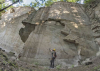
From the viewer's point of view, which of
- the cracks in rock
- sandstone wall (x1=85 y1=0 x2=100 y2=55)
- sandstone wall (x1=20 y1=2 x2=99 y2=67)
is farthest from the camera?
the cracks in rock

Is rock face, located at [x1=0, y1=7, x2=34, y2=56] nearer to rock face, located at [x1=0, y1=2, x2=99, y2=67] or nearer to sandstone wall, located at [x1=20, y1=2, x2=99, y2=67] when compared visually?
rock face, located at [x1=0, y1=2, x2=99, y2=67]

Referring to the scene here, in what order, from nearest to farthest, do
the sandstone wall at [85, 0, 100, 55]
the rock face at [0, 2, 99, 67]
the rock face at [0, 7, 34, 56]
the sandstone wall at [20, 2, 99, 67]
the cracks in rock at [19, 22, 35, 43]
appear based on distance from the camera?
the sandstone wall at [20, 2, 99, 67]
the rock face at [0, 2, 99, 67]
the sandstone wall at [85, 0, 100, 55]
the rock face at [0, 7, 34, 56]
the cracks in rock at [19, 22, 35, 43]

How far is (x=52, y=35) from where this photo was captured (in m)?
13.4

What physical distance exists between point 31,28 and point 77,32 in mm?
5959

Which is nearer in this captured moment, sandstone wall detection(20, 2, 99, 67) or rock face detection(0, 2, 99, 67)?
sandstone wall detection(20, 2, 99, 67)

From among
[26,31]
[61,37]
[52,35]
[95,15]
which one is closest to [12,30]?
[26,31]

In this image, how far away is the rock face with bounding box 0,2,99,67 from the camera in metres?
12.0

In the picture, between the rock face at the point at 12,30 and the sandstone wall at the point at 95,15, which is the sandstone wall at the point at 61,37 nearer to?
the sandstone wall at the point at 95,15

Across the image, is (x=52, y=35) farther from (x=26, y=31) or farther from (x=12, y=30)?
(x=12, y=30)

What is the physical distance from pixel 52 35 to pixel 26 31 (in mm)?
3873

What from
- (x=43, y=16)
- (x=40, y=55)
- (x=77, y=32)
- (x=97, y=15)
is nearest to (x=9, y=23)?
(x=43, y=16)

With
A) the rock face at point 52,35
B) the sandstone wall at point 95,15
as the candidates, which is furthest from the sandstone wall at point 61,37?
the sandstone wall at point 95,15

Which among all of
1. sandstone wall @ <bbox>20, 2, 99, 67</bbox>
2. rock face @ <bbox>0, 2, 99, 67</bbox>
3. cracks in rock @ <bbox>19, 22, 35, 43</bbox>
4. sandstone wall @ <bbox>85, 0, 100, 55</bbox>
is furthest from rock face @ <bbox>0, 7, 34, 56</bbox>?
sandstone wall @ <bbox>85, 0, 100, 55</bbox>

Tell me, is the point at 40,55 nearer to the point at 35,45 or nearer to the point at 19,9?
the point at 35,45
